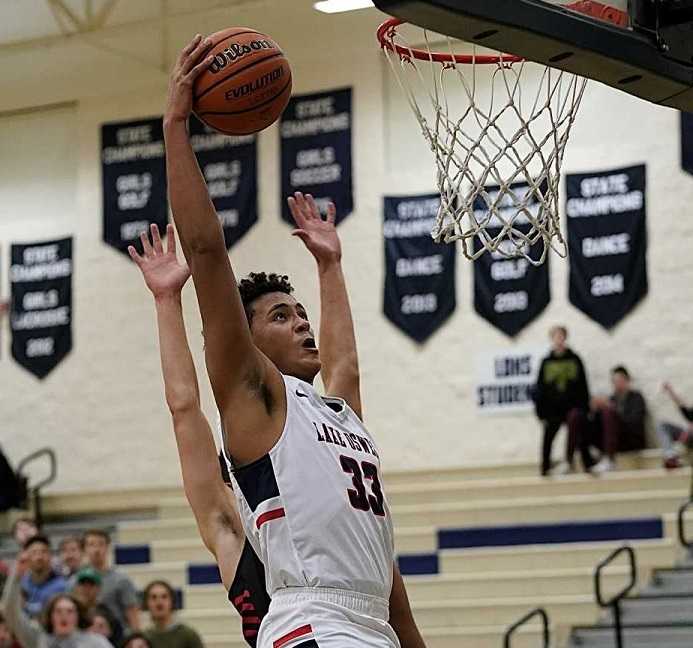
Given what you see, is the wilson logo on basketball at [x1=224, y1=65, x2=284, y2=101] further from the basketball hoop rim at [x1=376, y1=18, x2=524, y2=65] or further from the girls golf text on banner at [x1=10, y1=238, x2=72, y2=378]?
the girls golf text on banner at [x1=10, y1=238, x2=72, y2=378]

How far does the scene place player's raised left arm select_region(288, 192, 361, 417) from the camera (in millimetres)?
4328

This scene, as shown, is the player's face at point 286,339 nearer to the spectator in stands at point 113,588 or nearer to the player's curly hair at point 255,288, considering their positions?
the player's curly hair at point 255,288

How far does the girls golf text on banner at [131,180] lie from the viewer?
16500mm

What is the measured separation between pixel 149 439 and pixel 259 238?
253 centimetres

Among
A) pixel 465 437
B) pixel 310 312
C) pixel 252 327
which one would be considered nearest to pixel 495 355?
pixel 465 437

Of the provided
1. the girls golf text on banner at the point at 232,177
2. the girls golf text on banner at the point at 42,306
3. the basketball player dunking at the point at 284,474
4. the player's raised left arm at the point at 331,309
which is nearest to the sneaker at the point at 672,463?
the girls golf text on banner at the point at 232,177

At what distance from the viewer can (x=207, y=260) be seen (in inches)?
133

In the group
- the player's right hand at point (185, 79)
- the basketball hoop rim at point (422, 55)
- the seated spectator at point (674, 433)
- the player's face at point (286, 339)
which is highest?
the basketball hoop rim at point (422, 55)

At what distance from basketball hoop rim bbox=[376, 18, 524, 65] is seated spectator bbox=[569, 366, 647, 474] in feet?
29.1

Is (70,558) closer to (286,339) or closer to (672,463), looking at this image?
(672,463)

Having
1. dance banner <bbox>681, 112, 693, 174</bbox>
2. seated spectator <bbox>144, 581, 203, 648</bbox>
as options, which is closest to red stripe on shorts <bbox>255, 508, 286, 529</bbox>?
seated spectator <bbox>144, 581, 203, 648</bbox>

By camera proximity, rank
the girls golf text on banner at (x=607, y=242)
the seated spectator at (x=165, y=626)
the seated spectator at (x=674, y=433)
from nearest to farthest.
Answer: the seated spectator at (x=165, y=626) < the seated spectator at (x=674, y=433) < the girls golf text on banner at (x=607, y=242)

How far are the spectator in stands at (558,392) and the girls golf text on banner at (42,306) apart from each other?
5.74 metres

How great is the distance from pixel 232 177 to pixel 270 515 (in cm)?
1295
